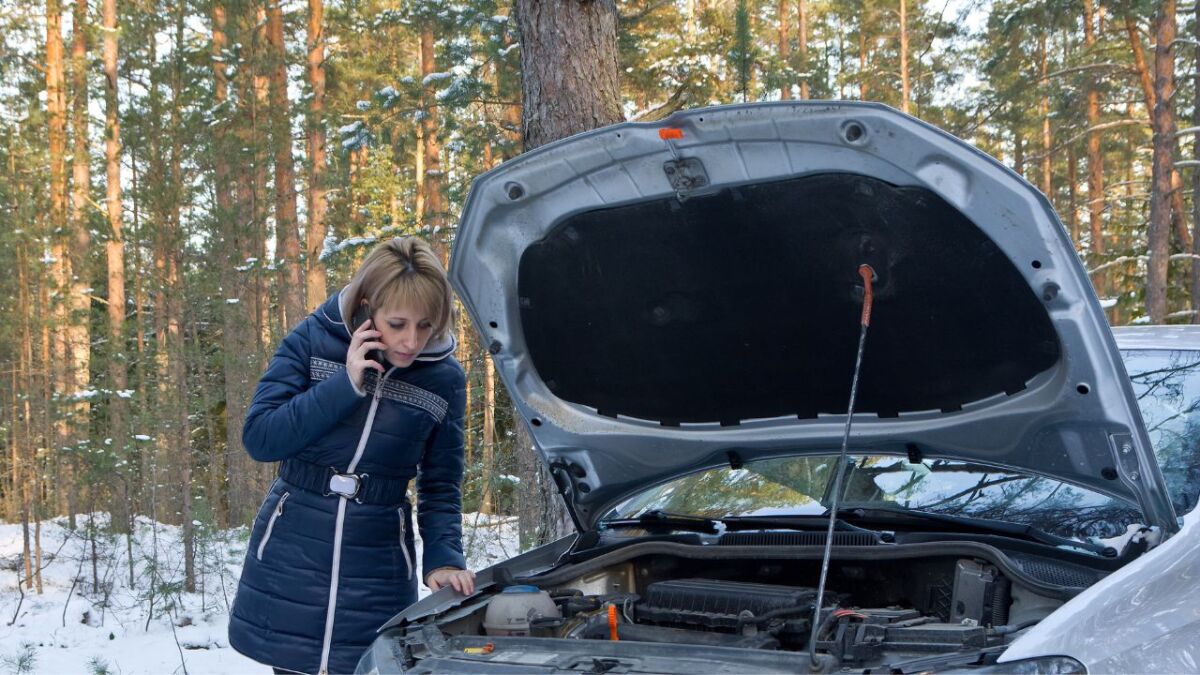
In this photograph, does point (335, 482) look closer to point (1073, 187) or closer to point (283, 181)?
point (283, 181)

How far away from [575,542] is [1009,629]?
1.60 m

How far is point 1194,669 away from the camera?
2348 millimetres

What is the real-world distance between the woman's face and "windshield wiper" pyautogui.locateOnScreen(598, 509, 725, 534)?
1044mm

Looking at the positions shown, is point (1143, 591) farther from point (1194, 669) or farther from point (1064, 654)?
point (1064, 654)

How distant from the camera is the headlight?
6.66ft

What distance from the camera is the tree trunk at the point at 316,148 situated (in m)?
16.7

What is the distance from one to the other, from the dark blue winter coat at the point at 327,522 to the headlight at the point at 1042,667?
1786 mm

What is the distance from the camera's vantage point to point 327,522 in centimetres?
321

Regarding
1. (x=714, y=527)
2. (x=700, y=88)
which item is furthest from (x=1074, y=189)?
(x=714, y=527)

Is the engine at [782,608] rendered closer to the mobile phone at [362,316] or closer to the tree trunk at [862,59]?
the mobile phone at [362,316]

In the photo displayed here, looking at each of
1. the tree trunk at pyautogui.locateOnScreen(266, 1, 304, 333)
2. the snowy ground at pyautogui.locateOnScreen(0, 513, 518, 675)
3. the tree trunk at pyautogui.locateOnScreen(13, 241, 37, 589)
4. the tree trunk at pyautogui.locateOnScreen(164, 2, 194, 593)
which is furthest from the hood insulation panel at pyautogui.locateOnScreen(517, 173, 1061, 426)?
the tree trunk at pyautogui.locateOnScreen(266, 1, 304, 333)

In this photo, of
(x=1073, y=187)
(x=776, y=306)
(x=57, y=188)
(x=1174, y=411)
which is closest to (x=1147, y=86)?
(x=1073, y=187)

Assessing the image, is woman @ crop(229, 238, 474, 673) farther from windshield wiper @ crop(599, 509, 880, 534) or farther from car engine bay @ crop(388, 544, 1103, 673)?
windshield wiper @ crop(599, 509, 880, 534)

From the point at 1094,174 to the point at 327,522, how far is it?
1043 inches
